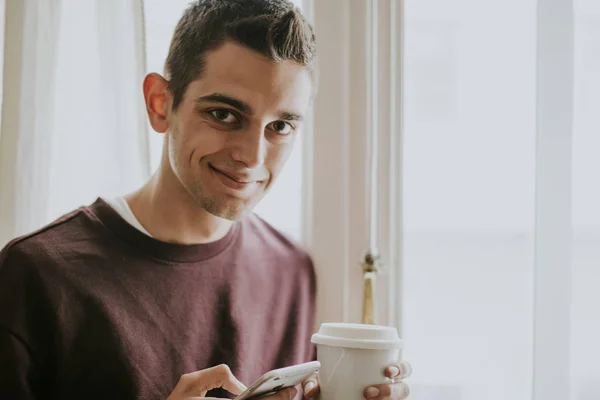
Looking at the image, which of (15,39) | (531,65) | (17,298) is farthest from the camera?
(531,65)

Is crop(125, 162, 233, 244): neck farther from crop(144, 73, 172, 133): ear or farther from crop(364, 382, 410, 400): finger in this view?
crop(364, 382, 410, 400): finger

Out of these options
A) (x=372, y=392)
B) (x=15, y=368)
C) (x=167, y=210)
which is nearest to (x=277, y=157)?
(x=167, y=210)

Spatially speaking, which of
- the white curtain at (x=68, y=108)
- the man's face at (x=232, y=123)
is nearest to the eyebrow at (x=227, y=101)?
the man's face at (x=232, y=123)

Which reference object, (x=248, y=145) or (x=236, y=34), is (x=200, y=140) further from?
(x=236, y=34)

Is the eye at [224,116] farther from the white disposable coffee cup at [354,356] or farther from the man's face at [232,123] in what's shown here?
the white disposable coffee cup at [354,356]

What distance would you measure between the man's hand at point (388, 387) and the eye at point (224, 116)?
0.48 metres

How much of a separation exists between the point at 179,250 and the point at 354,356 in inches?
15.6

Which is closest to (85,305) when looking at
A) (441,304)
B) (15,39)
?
(15,39)

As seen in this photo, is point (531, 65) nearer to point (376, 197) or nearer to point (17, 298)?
point (376, 197)

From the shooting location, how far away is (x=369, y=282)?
1481 mm

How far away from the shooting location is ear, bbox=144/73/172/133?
131 centimetres

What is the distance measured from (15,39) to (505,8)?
985 mm

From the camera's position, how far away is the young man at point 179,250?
121 centimetres

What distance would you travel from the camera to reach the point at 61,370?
1.22 m
